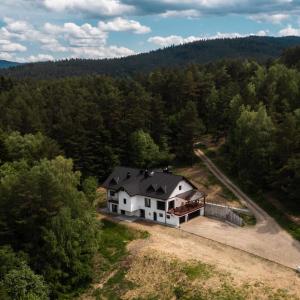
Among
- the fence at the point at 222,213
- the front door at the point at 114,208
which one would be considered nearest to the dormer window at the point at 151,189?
the front door at the point at 114,208

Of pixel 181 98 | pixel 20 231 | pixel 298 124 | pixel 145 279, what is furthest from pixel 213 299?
pixel 181 98

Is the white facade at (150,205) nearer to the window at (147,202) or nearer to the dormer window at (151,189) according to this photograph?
the window at (147,202)

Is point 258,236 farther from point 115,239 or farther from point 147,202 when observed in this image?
point 115,239

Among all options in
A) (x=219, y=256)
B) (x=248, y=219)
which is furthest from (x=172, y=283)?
(x=248, y=219)

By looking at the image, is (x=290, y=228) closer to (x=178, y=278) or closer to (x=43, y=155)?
(x=178, y=278)

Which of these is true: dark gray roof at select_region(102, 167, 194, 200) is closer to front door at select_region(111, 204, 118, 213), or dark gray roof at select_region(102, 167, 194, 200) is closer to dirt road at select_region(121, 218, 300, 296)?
front door at select_region(111, 204, 118, 213)

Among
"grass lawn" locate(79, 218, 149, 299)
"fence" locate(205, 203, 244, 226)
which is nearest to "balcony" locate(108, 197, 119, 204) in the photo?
"grass lawn" locate(79, 218, 149, 299)
